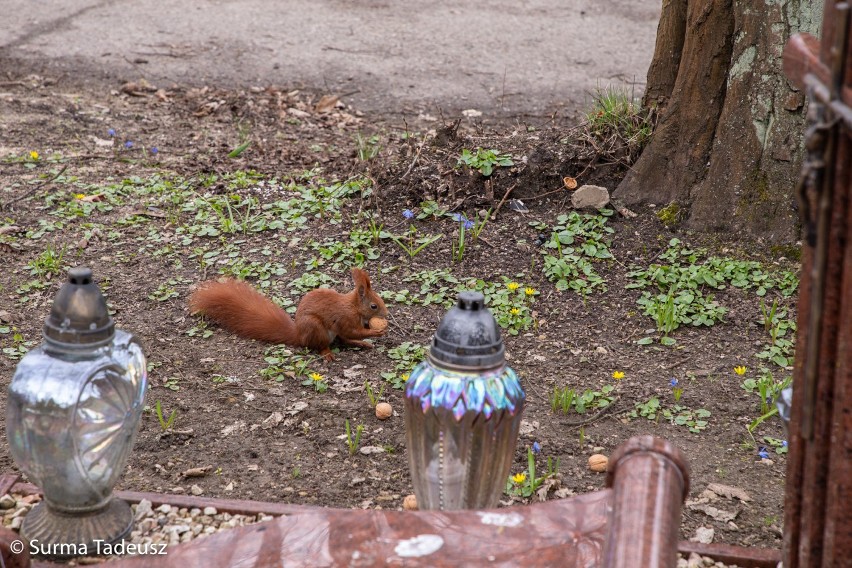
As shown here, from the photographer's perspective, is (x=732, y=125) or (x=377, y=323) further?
(x=732, y=125)

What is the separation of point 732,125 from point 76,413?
10.6 feet

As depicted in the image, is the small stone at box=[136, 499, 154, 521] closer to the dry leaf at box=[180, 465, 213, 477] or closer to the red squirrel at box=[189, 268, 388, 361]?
the dry leaf at box=[180, 465, 213, 477]

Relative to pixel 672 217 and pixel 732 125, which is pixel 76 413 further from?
pixel 732 125

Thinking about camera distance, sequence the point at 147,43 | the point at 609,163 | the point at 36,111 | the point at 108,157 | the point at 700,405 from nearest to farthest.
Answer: the point at 700,405 → the point at 609,163 → the point at 108,157 → the point at 36,111 → the point at 147,43

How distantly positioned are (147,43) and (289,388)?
5.34m

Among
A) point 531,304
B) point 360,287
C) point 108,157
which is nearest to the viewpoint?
point 360,287

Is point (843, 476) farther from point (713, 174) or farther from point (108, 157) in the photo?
point (108, 157)

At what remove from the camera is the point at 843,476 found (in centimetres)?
151

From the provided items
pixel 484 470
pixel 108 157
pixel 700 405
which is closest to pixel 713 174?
pixel 700 405

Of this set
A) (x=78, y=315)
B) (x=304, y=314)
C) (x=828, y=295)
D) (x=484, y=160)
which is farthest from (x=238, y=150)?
(x=828, y=295)

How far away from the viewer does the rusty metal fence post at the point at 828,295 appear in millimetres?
1469

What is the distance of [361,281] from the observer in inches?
153

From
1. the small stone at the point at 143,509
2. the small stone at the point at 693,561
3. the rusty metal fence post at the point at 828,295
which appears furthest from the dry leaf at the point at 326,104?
the rusty metal fence post at the point at 828,295

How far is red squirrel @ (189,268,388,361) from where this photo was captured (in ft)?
12.8
